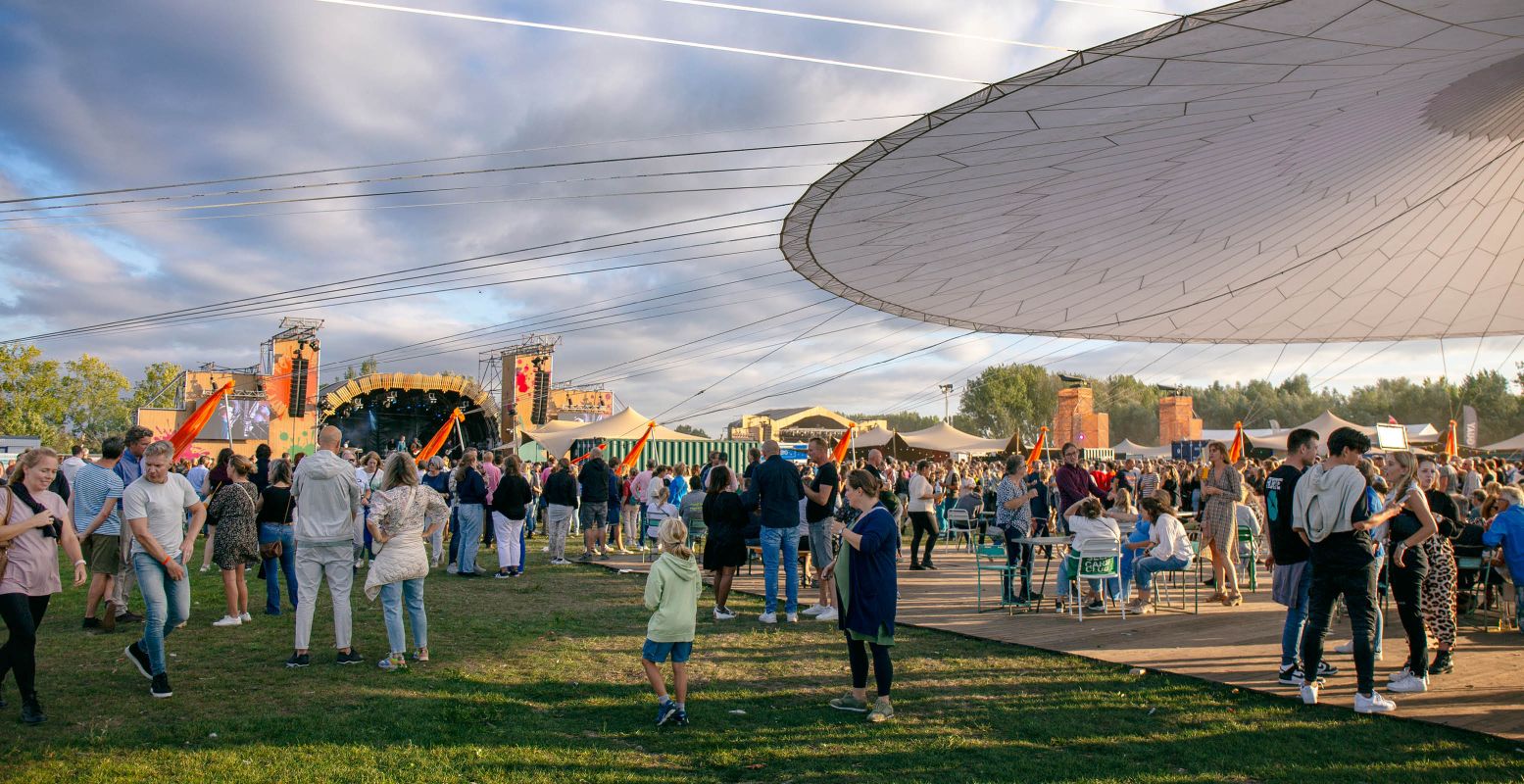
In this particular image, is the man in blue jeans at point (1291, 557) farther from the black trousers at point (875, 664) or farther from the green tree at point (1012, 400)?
the green tree at point (1012, 400)

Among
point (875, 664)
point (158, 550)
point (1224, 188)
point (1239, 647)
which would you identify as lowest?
point (1239, 647)

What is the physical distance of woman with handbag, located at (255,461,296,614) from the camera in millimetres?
8336

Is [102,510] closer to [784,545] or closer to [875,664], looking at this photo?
[784,545]

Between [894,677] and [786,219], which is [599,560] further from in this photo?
[894,677]

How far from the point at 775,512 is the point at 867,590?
3.32m

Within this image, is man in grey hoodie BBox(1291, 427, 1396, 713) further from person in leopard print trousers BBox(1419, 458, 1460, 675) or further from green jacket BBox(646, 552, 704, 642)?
green jacket BBox(646, 552, 704, 642)

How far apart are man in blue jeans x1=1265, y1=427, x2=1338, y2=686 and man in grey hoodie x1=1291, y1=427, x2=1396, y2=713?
345 mm

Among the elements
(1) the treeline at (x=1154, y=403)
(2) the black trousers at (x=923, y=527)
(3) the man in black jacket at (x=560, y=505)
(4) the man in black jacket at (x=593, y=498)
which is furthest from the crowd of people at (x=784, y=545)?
(1) the treeline at (x=1154, y=403)

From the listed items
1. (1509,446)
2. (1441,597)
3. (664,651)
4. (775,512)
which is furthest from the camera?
(1509,446)

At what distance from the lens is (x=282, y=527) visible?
8562mm

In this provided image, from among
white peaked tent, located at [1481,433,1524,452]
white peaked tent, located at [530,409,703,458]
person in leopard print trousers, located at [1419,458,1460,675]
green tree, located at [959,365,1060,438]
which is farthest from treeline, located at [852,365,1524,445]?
person in leopard print trousers, located at [1419,458,1460,675]

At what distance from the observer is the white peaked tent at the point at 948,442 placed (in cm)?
3350

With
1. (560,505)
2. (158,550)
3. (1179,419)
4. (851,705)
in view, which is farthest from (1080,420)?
(158,550)

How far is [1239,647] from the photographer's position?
6.83m
